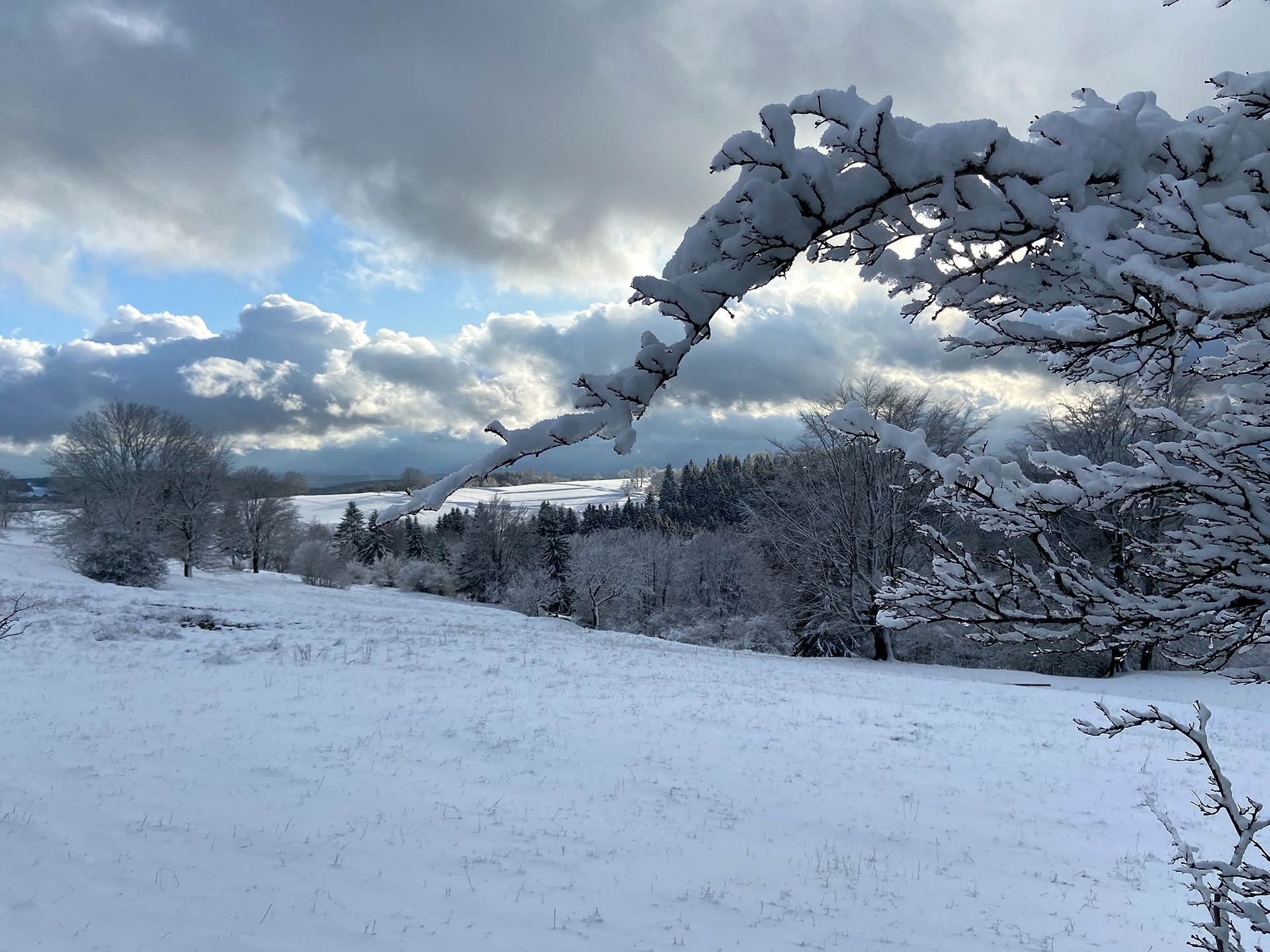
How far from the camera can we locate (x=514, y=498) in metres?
98.9

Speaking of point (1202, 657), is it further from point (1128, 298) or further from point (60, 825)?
point (60, 825)

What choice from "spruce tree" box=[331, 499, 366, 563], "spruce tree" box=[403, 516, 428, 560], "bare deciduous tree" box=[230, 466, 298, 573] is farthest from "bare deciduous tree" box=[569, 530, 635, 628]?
"spruce tree" box=[331, 499, 366, 563]

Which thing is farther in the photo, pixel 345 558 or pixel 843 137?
pixel 345 558

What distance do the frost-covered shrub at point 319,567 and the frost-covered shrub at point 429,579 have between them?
6.53 m

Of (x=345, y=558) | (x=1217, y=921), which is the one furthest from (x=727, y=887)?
(x=345, y=558)

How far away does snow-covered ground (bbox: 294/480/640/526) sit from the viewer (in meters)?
77.4

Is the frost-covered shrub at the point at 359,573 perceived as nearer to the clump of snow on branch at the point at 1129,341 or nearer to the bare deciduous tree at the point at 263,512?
the bare deciduous tree at the point at 263,512

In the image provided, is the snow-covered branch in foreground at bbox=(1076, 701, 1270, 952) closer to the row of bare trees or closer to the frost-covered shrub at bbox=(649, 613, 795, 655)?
the frost-covered shrub at bbox=(649, 613, 795, 655)

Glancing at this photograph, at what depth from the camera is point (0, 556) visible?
26.9m

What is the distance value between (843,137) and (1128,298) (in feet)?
3.07

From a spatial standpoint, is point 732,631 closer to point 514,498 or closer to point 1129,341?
point 1129,341

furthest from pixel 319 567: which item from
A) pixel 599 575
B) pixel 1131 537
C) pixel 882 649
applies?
pixel 1131 537

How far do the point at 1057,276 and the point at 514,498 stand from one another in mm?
98986

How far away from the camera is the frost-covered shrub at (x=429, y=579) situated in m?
57.2
